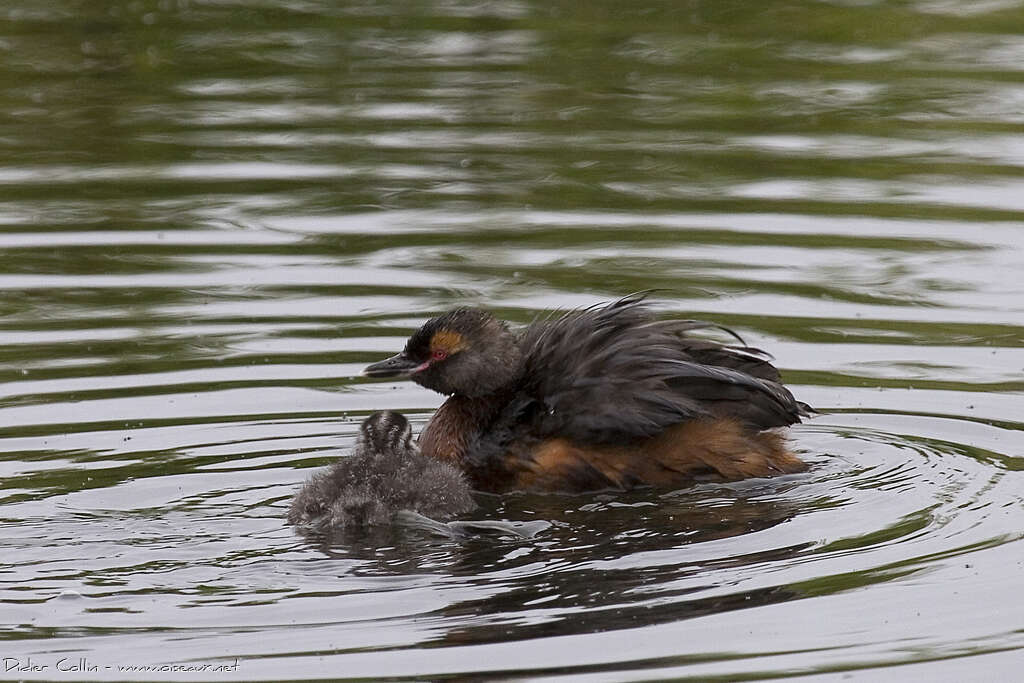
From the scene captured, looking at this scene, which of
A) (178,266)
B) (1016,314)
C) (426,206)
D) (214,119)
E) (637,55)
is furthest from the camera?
(637,55)

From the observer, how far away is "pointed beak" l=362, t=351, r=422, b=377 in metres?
8.98

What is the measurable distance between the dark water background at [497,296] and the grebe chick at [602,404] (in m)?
0.19

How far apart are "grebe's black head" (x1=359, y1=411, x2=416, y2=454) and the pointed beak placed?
0.53 m

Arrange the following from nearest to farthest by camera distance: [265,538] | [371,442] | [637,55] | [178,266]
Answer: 1. [265,538]
2. [371,442]
3. [178,266]
4. [637,55]

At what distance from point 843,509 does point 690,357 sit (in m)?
1.07

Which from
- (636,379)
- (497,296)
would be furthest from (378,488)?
(497,296)

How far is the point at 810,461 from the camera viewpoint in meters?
8.85

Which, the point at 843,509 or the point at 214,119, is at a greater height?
the point at 214,119

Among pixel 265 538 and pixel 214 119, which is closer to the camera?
pixel 265 538

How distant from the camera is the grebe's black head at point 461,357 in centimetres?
888

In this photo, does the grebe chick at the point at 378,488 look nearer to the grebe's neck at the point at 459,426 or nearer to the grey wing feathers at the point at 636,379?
the grebe's neck at the point at 459,426

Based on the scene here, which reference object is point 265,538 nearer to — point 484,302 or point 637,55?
point 484,302

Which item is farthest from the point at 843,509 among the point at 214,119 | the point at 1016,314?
the point at 214,119

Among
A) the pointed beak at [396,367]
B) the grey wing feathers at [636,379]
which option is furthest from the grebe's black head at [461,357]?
the grey wing feathers at [636,379]
